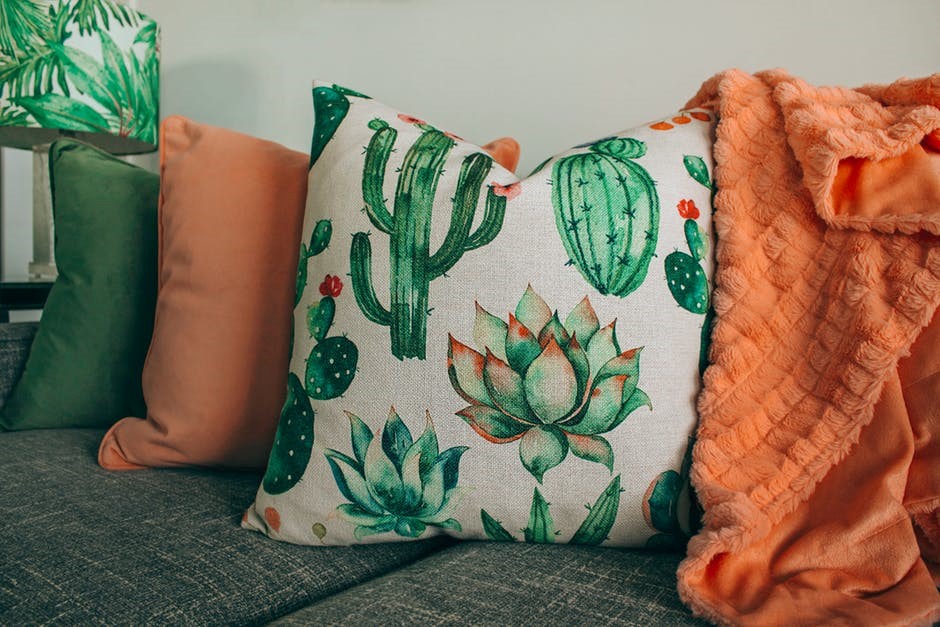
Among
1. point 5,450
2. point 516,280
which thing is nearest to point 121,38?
point 5,450

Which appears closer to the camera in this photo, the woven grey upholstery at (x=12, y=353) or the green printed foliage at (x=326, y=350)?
the green printed foliage at (x=326, y=350)

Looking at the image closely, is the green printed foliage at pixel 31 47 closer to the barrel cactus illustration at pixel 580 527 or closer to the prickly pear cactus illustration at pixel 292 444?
the prickly pear cactus illustration at pixel 292 444

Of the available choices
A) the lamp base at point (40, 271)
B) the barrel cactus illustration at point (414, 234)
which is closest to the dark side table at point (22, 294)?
the lamp base at point (40, 271)

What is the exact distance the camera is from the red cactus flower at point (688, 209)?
76 centimetres

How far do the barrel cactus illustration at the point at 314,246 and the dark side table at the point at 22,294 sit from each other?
38.7 inches

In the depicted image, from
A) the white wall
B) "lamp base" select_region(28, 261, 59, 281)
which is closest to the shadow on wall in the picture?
the white wall

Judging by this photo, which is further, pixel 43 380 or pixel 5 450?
pixel 43 380

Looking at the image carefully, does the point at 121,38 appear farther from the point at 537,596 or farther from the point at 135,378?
the point at 537,596

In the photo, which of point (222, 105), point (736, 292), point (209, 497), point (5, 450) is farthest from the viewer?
point (222, 105)

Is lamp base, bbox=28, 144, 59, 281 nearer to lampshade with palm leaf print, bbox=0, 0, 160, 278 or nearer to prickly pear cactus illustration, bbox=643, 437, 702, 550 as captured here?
lampshade with palm leaf print, bbox=0, 0, 160, 278

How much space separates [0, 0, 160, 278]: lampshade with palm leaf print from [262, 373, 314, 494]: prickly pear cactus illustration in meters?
1.02

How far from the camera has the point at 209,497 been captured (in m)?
0.89

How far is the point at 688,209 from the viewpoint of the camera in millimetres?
770

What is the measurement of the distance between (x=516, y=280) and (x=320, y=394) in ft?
0.77
